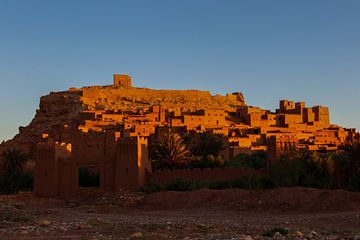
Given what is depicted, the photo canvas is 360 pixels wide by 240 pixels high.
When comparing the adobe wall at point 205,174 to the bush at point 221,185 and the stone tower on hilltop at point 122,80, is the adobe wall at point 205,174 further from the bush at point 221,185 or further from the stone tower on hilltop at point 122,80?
the stone tower on hilltop at point 122,80

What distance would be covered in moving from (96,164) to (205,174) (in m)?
5.97

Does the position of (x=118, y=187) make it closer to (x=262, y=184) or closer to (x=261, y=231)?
(x=262, y=184)

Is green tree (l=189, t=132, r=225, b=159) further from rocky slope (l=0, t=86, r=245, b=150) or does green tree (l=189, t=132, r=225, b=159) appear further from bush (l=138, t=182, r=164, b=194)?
rocky slope (l=0, t=86, r=245, b=150)

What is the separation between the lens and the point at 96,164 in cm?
3259

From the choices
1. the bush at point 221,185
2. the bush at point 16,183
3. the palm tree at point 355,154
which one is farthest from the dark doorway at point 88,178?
the palm tree at point 355,154

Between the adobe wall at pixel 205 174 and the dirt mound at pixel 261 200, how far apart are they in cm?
379

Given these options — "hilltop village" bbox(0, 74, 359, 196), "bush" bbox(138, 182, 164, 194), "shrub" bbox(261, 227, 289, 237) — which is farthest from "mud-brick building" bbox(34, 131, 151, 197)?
"shrub" bbox(261, 227, 289, 237)

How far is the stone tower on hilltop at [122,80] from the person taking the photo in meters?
95.6

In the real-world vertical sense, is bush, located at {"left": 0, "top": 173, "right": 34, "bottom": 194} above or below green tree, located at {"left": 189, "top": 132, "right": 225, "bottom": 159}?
below

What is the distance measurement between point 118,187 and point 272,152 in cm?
845

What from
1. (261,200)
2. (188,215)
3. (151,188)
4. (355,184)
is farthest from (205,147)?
(188,215)

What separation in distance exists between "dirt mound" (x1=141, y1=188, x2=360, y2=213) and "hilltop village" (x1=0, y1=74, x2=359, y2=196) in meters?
4.23

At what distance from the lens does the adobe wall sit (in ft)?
99.8

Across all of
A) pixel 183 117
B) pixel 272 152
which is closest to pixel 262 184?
pixel 272 152
